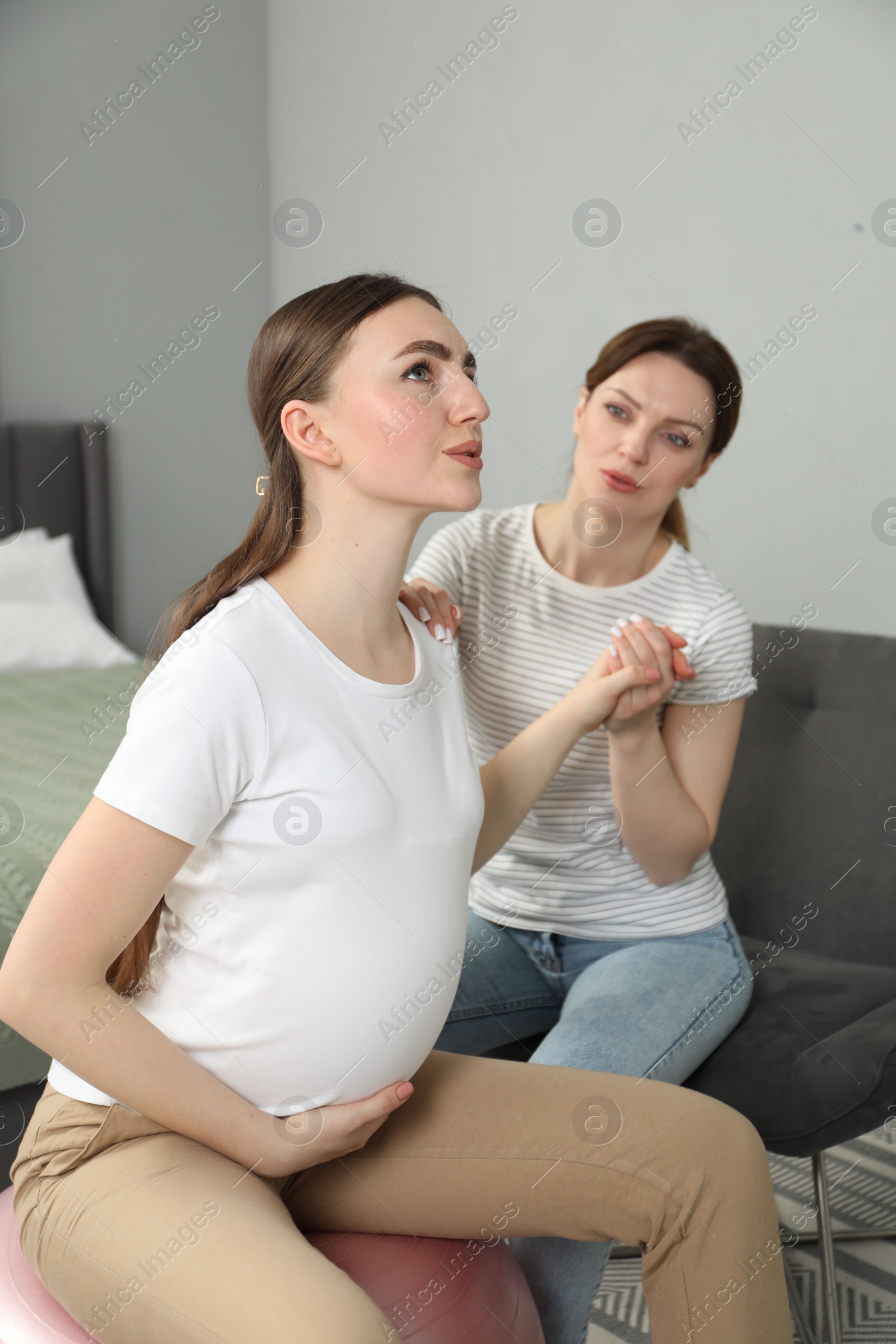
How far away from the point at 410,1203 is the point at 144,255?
3.56 m

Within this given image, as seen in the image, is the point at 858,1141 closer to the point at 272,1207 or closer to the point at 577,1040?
the point at 577,1040

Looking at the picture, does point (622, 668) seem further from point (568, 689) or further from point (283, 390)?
point (283, 390)

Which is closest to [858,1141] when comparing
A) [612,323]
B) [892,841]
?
[892,841]

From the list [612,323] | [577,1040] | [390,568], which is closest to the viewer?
[390,568]

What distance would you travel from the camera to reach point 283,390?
3.81 ft

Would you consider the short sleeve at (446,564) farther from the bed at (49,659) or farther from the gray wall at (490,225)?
the gray wall at (490,225)

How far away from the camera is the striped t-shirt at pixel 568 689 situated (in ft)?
5.00

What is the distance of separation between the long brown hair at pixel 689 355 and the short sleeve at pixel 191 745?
0.89m

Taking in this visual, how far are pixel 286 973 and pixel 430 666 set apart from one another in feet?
1.27

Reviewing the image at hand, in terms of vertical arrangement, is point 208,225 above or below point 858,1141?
above

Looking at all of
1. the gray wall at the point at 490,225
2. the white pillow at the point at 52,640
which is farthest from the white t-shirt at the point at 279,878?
the white pillow at the point at 52,640

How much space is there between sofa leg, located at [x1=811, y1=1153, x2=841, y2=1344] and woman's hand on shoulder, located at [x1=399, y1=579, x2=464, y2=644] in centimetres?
83

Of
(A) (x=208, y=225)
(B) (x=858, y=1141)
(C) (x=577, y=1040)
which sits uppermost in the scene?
(A) (x=208, y=225)

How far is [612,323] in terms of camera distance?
2.91 meters
